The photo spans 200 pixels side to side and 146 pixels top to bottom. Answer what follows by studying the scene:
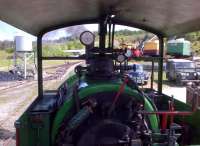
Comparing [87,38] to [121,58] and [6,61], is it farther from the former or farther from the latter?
[6,61]

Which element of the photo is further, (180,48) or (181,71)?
(180,48)

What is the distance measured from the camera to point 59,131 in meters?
4.50

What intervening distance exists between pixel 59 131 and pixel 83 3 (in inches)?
59.3

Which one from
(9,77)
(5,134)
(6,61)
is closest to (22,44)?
(9,77)

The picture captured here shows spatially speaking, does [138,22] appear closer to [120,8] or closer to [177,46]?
[120,8]

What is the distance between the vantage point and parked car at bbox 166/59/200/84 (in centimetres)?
2702

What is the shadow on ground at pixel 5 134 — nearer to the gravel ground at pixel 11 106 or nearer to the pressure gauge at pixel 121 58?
the gravel ground at pixel 11 106

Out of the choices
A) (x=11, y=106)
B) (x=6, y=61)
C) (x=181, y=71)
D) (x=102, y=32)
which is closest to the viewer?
(x=102, y=32)

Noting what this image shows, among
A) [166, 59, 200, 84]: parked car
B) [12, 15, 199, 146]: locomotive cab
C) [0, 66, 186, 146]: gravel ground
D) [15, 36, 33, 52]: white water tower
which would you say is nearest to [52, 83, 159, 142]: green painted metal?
[12, 15, 199, 146]: locomotive cab

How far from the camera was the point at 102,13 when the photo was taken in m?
5.68

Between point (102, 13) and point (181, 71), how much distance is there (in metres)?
23.1

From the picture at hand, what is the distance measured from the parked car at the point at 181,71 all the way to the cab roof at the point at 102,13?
20661 millimetres

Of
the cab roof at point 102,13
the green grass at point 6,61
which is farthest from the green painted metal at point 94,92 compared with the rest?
the green grass at point 6,61

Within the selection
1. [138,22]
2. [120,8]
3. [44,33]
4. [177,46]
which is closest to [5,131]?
[44,33]
